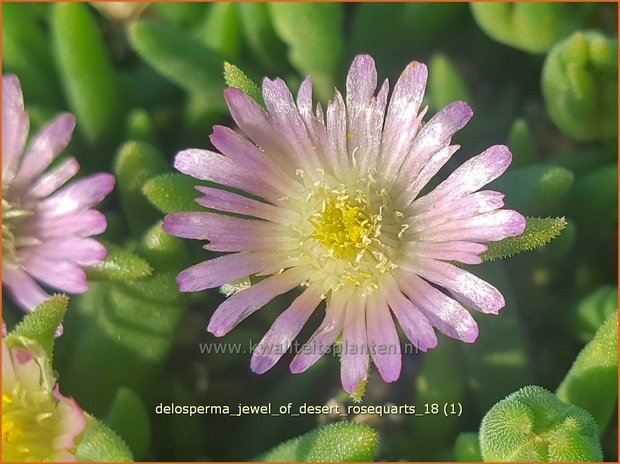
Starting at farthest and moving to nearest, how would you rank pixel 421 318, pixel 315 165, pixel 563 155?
pixel 563 155 < pixel 315 165 < pixel 421 318

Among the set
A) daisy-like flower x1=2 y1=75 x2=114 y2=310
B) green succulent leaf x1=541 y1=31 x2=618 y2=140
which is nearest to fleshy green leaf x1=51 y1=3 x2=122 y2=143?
daisy-like flower x1=2 y1=75 x2=114 y2=310

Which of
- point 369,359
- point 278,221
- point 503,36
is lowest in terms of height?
point 369,359

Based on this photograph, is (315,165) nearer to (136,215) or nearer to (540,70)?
(136,215)

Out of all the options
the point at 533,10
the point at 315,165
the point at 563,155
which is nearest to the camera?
the point at 315,165

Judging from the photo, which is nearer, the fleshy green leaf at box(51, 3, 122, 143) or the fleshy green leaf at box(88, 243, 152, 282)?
the fleshy green leaf at box(88, 243, 152, 282)

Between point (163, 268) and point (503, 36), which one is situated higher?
point (503, 36)

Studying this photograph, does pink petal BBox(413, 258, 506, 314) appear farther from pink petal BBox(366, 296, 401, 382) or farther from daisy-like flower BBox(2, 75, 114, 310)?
daisy-like flower BBox(2, 75, 114, 310)

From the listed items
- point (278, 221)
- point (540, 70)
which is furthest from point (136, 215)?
point (540, 70)
